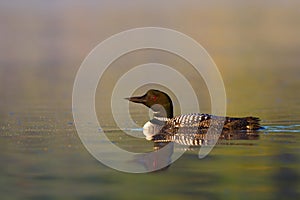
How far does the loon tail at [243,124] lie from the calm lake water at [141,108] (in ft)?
0.57

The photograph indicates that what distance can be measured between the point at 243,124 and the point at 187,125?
0.62 metres

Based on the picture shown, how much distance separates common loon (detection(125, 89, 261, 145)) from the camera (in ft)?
32.1

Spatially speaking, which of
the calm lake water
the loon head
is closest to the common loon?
the loon head

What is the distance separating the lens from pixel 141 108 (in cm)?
1242

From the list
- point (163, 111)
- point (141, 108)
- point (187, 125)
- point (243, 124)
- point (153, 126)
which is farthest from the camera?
point (141, 108)

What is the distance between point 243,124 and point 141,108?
2.81 m

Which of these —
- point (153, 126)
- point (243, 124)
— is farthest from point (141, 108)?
point (243, 124)

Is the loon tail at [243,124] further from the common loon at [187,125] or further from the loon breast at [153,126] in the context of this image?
the loon breast at [153,126]

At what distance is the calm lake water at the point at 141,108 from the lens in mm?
7035

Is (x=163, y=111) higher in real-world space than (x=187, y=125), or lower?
higher

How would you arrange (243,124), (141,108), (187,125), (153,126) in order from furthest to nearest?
(141,108), (153,126), (187,125), (243,124)

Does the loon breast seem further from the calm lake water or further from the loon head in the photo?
the calm lake water

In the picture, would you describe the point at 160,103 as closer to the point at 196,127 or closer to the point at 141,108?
the point at 196,127

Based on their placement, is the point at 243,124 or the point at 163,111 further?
the point at 163,111
